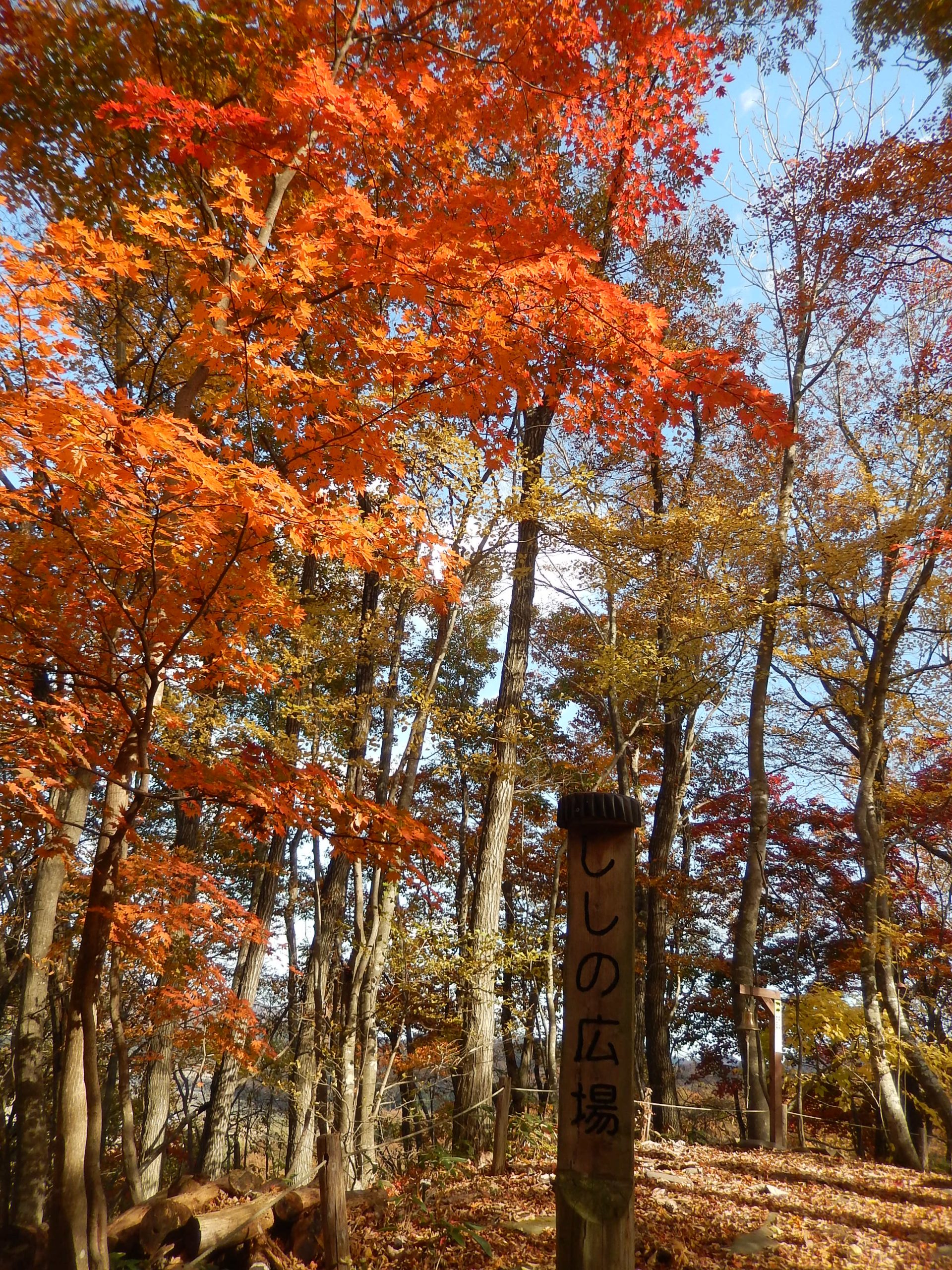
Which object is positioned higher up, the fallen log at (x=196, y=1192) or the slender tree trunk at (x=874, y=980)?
the slender tree trunk at (x=874, y=980)

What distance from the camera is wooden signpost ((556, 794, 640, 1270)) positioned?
2.52 m

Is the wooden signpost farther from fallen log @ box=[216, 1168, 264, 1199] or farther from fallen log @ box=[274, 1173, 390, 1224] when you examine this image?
fallen log @ box=[216, 1168, 264, 1199]

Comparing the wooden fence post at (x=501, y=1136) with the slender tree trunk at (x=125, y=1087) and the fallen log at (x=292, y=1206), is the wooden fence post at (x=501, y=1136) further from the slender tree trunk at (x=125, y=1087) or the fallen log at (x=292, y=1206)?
the slender tree trunk at (x=125, y=1087)

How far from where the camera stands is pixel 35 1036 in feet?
24.6

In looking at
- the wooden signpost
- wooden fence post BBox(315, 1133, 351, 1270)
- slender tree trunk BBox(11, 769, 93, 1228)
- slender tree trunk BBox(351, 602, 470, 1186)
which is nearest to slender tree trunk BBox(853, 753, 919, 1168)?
slender tree trunk BBox(351, 602, 470, 1186)

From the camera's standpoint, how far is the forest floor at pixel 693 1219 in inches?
167

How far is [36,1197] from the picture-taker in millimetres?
7332

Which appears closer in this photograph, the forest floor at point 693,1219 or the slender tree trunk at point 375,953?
the forest floor at point 693,1219

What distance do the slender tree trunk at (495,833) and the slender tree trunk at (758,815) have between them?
3199mm

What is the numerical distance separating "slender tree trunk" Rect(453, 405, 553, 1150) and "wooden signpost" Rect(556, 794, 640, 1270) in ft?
14.2

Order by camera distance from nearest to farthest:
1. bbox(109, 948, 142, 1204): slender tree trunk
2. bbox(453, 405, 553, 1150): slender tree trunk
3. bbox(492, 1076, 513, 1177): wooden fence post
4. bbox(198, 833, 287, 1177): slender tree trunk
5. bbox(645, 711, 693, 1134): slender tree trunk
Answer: bbox(109, 948, 142, 1204): slender tree trunk → bbox(492, 1076, 513, 1177): wooden fence post → bbox(453, 405, 553, 1150): slender tree trunk → bbox(198, 833, 287, 1177): slender tree trunk → bbox(645, 711, 693, 1134): slender tree trunk

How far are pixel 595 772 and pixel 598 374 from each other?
834cm

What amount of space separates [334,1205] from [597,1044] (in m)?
2.31

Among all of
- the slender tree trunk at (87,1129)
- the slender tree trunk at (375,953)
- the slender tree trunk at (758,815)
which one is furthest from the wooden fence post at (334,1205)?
the slender tree trunk at (758,815)
